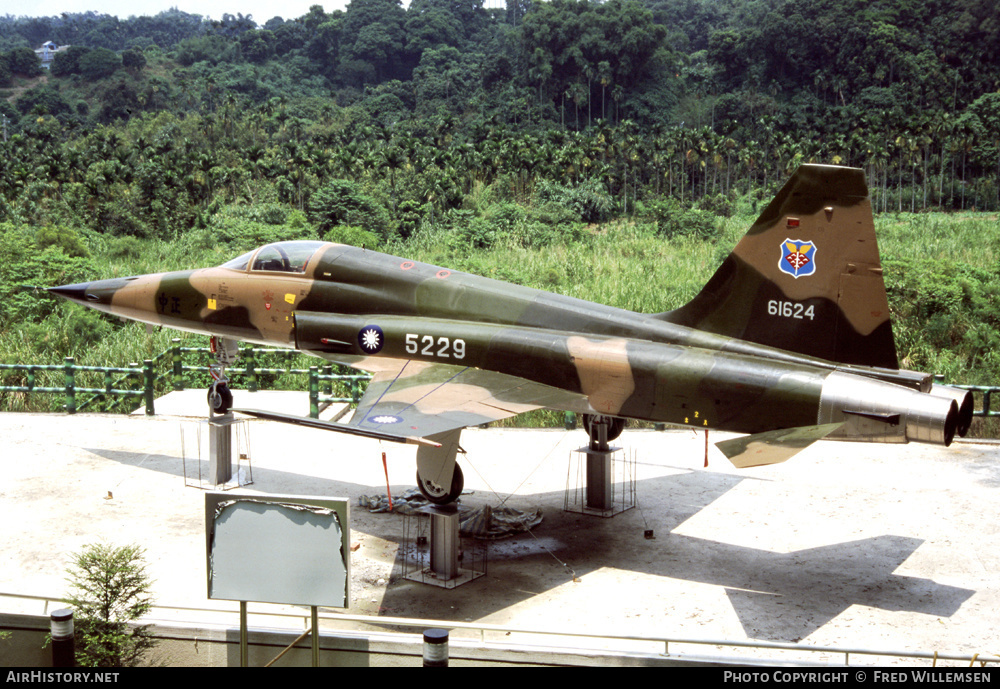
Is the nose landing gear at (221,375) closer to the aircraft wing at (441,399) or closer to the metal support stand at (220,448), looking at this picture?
the metal support stand at (220,448)

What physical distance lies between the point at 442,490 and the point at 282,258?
5489 millimetres

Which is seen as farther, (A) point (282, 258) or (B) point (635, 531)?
(A) point (282, 258)

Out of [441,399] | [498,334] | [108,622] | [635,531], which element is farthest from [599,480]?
[108,622]

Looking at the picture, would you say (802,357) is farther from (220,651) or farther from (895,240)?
(895,240)

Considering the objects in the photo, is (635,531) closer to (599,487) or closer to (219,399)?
(599,487)

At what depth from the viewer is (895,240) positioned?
56.3m

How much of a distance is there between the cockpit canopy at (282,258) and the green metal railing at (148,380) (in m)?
2.47

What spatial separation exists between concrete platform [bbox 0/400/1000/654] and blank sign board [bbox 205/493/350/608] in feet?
13.1

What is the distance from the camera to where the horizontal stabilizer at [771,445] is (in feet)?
33.5

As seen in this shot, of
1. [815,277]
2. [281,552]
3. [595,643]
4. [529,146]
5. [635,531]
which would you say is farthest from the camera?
[529,146]

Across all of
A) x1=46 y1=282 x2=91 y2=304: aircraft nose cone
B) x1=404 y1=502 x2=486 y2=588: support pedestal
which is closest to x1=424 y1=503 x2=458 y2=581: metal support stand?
x1=404 y1=502 x2=486 y2=588: support pedestal

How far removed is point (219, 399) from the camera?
669 inches

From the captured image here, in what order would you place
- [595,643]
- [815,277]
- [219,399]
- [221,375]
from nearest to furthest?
[595,643], [815,277], [219,399], [221,375]

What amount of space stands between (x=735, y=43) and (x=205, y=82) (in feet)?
272
